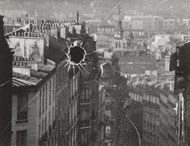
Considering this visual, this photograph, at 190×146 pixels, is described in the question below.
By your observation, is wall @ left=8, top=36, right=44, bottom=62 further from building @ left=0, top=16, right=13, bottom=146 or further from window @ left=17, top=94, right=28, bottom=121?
window @ left=17, top=94, right=28, bottom=121

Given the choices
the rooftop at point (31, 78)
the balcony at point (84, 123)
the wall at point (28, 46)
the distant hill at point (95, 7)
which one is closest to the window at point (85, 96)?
the balcony at point (84, 123)

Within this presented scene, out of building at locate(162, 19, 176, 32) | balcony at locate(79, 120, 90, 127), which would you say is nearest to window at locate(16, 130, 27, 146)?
balcony at locate(79, 120, 90, 127)

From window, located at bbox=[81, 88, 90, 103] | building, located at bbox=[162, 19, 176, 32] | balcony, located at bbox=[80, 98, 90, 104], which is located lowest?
balcony, located at bbox=[80, 98, 90, 104]

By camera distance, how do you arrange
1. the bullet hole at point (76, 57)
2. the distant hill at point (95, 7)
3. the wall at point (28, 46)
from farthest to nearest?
the distant hill at point (95, 7)
the bullet hole at point (76, 57)
the wall at point (28, 46)

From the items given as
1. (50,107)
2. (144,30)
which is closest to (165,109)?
(144,30)

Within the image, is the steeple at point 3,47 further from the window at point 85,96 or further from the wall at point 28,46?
the window at point 85,96

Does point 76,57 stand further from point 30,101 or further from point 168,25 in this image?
point 168,25
